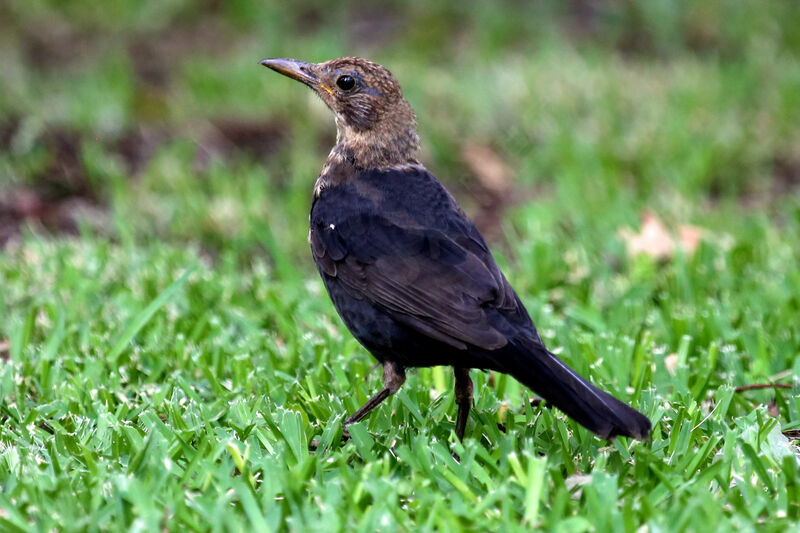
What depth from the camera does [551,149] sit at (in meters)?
7.70

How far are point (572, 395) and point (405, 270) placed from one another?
77cm

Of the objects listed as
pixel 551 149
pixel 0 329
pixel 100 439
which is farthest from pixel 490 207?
pixel 100 439

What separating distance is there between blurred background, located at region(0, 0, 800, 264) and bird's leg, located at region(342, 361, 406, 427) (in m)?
2.22

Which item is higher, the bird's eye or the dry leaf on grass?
the bird's eye

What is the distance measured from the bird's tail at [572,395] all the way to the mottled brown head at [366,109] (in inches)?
51.4

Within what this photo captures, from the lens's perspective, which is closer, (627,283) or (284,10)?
(627,283)

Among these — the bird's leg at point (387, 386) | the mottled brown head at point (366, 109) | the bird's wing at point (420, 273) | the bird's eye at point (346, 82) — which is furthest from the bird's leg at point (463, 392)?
the bird's eye at point (346, 82)

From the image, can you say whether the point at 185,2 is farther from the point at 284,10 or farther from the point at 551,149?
the point at 551,149

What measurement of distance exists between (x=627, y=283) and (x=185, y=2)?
6.33 metres

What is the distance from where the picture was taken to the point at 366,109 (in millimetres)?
4543

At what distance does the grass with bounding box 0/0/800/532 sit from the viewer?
3223 millimetres

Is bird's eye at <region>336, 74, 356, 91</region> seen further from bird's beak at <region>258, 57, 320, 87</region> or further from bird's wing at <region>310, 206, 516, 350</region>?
bird's wing at <region>310, 206, 516, 350</region>

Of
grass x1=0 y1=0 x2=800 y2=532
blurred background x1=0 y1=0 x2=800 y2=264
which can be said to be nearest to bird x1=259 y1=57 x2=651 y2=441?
grass x1=0 y1=0 x2=800 y2=532

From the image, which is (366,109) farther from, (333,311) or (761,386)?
(761,386)
